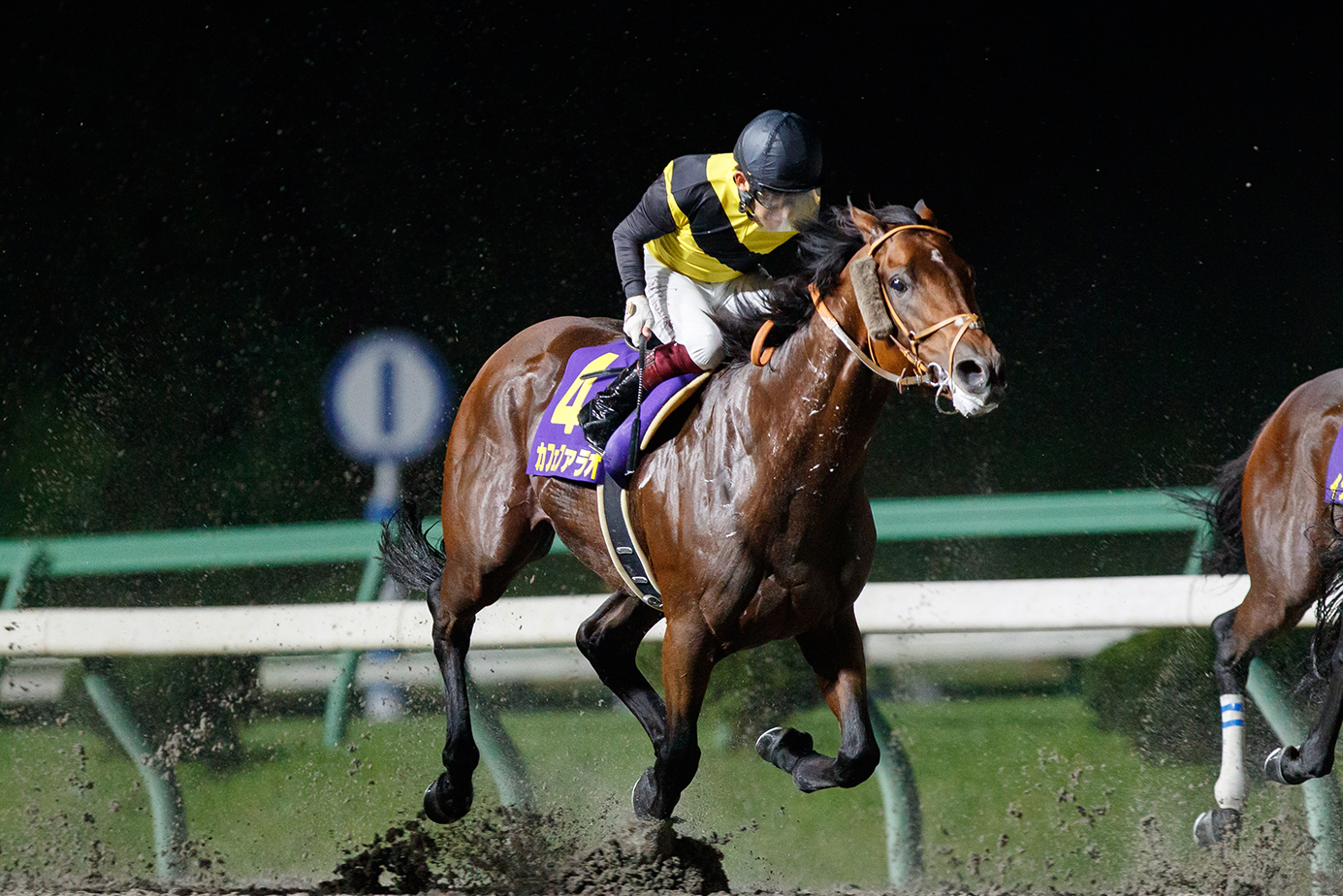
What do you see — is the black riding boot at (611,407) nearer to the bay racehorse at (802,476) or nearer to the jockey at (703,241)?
the jockey at (703,241)

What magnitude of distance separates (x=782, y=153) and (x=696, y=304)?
42 centimetres

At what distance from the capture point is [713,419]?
2.61 metres

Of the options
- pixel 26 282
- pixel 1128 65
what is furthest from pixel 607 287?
pixel 26 282

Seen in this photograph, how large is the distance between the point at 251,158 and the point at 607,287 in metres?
1.49

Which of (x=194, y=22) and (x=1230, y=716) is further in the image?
(x=194, y=22)

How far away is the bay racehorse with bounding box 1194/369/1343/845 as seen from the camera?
3.42 metres

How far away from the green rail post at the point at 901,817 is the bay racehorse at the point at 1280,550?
2.51 ft

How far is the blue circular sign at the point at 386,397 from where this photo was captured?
15.7 ft

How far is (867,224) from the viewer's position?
237cm

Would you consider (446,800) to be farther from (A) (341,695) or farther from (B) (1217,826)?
(B) (1217,826)

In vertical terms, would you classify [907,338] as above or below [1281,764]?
above

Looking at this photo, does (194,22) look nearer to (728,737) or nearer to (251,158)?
(251,158)

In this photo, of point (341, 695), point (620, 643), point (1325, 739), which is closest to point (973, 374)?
point (620, 643)

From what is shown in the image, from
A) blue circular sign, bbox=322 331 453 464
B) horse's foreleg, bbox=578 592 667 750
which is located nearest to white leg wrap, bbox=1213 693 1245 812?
horse's foreleg, bbox=578 592 667 750
